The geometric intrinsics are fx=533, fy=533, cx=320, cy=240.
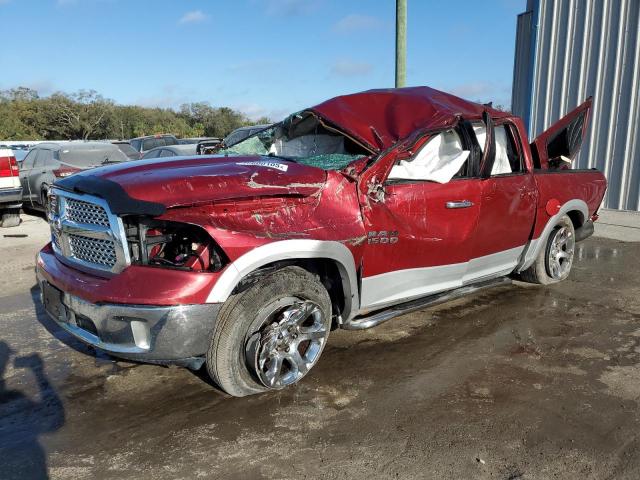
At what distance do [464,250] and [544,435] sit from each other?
1.73 metres

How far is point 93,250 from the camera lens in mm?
3262

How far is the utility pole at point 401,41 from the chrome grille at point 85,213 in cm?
700

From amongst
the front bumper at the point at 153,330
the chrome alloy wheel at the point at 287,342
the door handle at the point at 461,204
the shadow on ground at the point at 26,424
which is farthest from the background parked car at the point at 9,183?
the door handle at the point at 461,204

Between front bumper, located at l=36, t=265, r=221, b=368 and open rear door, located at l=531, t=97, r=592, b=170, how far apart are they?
465cm

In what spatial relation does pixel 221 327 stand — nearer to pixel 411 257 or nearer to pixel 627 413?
pixel 411 257

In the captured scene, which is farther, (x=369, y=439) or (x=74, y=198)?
(x=74, y=198)

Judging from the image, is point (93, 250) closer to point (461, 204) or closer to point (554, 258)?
point (461, 204)

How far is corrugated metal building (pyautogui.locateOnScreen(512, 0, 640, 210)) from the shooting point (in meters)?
10.6

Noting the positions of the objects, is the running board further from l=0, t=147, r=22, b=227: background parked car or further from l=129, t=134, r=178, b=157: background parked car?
l=129, t=134, r=178, b=157: background parked car

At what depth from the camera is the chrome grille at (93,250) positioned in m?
3.14

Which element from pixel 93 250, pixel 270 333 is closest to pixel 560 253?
pixel 270 333

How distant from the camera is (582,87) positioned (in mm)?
11320

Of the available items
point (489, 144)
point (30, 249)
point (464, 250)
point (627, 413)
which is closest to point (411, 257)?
point (464, 250)

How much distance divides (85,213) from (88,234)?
0.46 ft
